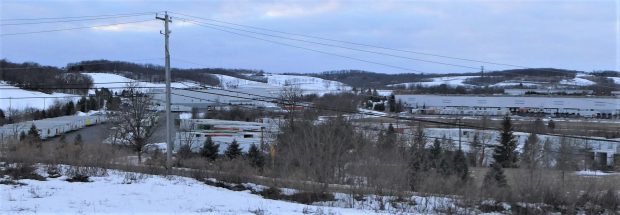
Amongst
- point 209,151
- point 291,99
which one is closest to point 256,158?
point 209,151

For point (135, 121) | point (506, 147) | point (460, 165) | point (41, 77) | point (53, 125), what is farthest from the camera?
point (53, 125)

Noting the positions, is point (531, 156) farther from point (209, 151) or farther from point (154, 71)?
point (154, 71)

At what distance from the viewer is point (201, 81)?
48500 millimetres

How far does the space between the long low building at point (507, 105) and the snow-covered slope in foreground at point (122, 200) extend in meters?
94.2

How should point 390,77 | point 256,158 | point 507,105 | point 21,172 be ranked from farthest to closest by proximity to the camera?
point 507,105, point 390,77, point 256,158, point 21,172

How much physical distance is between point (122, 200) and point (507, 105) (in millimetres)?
108488

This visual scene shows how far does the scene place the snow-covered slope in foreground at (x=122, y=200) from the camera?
1316 cm

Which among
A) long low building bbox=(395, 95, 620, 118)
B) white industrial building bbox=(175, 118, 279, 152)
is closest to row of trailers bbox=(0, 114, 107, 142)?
white industrial building bbox=(175, 118, 279, 152)

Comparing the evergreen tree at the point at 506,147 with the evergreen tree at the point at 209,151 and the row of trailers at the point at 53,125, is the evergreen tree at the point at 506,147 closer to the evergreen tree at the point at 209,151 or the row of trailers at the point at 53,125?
the evergreen tree at the point at 209,151

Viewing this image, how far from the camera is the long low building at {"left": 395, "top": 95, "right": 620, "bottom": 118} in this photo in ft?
365

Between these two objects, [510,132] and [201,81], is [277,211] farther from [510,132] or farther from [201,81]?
[510,132]

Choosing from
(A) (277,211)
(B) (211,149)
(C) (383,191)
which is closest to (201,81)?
(B) (211,149)

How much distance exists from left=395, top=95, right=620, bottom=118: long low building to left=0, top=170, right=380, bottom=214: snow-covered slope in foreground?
309 ft

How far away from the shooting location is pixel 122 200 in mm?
15227
